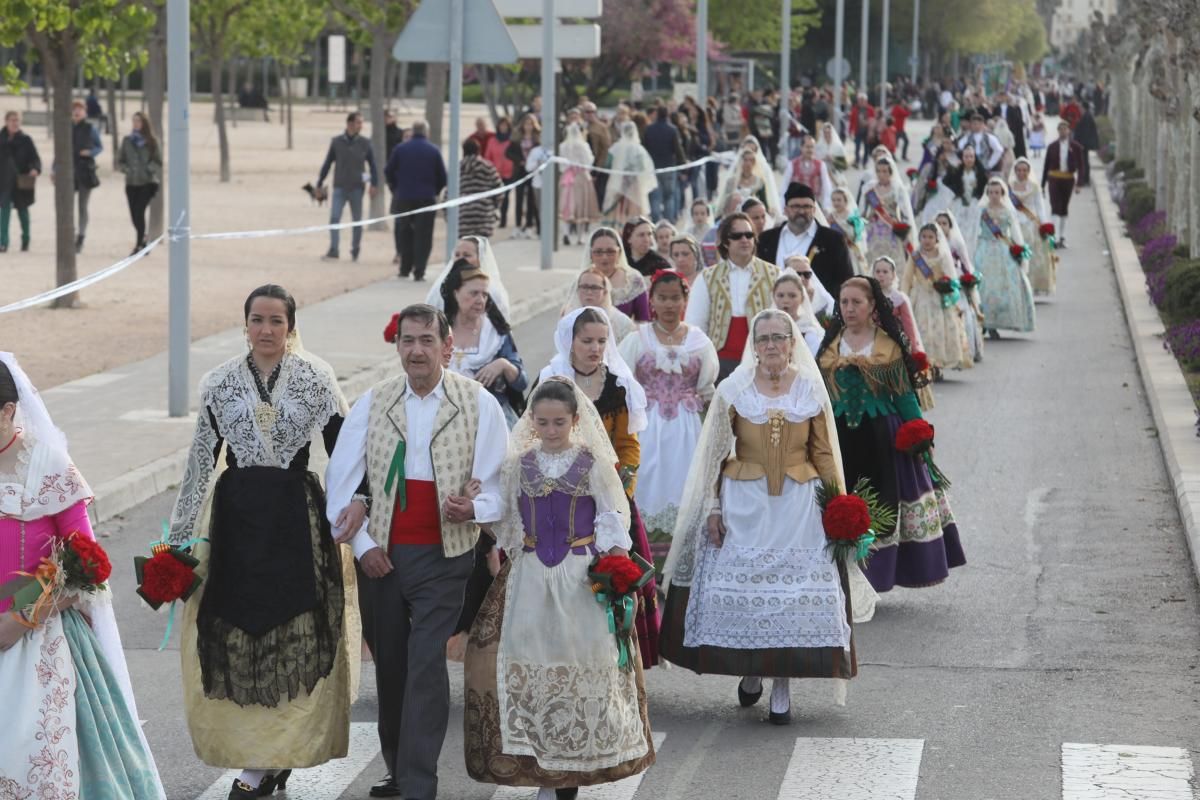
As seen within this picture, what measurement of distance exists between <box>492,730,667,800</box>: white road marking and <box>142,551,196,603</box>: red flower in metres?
1.36

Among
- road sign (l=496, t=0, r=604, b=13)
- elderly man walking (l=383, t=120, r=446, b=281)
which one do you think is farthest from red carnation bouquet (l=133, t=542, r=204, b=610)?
road sign (l=496, t=0, r=604, b=13)

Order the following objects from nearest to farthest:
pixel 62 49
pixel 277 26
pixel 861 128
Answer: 1. pixel 62 49
2. pixel 277 26
3. pixel 861 128

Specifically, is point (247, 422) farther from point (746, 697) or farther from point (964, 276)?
point (964, 276)

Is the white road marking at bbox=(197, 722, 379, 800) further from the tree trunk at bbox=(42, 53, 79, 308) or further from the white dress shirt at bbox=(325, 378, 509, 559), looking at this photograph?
the tree trunk at bbox=(42, 53, 79, 308)

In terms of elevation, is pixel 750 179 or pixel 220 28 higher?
pixel 220 28

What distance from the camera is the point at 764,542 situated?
30.0ft

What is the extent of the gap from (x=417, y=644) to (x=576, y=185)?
2486 cm

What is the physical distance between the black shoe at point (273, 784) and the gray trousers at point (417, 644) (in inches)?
17.5

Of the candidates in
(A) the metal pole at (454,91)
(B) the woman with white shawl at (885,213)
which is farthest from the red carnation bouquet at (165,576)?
(B) the woman with white shawl at (885,213)

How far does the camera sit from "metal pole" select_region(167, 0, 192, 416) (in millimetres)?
15477

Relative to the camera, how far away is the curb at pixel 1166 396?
13250mm

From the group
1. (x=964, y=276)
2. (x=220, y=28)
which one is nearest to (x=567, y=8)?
(x=964, y=276)

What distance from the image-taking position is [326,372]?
7.95m

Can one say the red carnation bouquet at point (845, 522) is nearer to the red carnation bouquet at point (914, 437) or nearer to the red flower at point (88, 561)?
the red carnation bouquet at point (914, 437)
